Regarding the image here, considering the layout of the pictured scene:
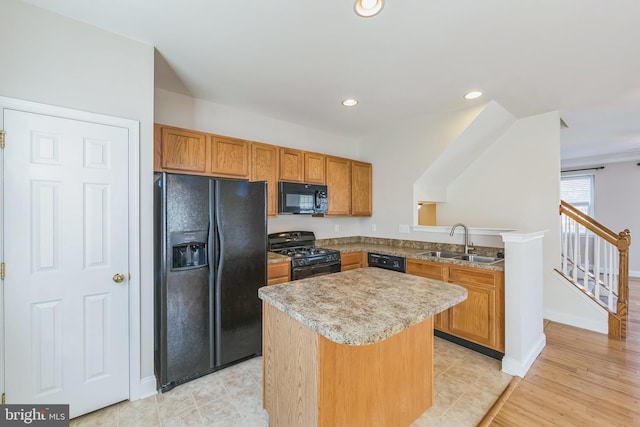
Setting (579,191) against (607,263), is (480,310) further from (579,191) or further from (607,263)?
(579,191)

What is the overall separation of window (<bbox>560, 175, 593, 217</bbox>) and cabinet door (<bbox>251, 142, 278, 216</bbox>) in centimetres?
→ 671

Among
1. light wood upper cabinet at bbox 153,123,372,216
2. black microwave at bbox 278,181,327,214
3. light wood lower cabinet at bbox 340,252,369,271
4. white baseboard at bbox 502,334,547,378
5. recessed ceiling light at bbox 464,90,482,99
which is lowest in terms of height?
white baseboard at bbox 502,334,547,378

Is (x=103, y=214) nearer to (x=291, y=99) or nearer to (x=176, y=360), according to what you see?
(x=176, y=360)

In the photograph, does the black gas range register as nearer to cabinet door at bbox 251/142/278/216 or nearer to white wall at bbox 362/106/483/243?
cabinet door at bbox 251/142/278/216

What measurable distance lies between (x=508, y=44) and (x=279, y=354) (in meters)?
2.64

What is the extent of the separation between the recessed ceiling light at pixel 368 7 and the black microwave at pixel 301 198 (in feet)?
6.53

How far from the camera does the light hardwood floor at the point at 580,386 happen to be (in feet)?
6.10

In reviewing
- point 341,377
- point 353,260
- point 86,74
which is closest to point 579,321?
point 353,260

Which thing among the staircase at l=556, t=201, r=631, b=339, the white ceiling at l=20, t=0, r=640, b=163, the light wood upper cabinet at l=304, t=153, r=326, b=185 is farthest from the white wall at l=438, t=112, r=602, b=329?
the light wood upper cabinet at l=304, t=153, r=326, b=185

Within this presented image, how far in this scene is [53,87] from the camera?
176 centimetres

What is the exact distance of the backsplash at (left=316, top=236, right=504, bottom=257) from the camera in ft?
10.9

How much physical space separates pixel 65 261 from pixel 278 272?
167 centimetres

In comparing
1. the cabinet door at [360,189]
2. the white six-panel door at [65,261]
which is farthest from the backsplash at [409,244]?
the white six-panel door at [65,261]

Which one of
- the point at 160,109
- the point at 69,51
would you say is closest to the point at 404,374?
the point at 69,51
